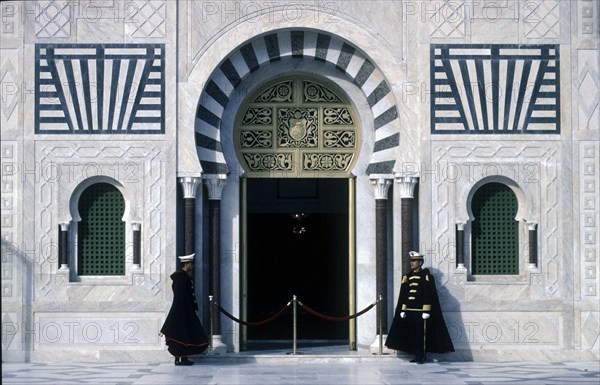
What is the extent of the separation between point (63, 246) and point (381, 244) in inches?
145

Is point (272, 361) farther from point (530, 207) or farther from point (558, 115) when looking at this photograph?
point (558, 115)

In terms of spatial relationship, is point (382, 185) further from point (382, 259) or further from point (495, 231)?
point (495, 231)

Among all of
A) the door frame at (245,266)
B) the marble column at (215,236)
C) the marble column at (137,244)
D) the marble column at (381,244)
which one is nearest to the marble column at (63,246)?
the marble column at (137,244)

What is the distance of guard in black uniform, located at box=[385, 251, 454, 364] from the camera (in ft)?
34.2

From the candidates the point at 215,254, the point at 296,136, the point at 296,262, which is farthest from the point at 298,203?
the point at 215,254

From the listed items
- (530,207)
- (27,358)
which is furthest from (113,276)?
(530,207)

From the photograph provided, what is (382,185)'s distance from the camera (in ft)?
36.4

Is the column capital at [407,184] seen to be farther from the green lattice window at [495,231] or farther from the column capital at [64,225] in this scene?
the column capital at [64,225]

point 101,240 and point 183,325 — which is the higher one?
point 101,240

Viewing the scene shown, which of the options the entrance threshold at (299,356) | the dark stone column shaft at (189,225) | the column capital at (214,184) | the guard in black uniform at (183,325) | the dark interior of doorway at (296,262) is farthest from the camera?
the dark interior of doorway at (296,262)

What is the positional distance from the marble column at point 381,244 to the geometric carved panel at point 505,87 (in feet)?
4.10

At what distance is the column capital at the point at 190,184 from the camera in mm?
10727

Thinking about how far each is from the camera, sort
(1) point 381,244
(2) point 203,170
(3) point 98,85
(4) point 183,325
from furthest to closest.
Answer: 1. (1) point 381,244
2. (2) point 203,170
3. (3) point 98,85
4. (4) point 183,325

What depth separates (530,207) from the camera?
1083 cm
